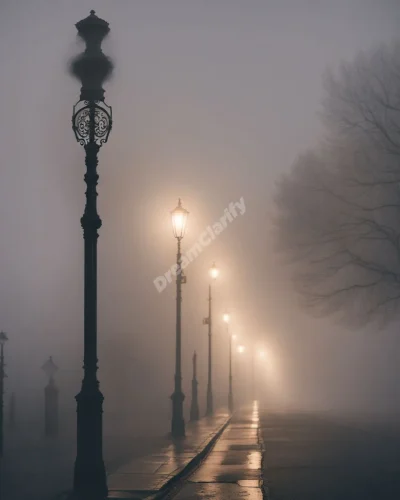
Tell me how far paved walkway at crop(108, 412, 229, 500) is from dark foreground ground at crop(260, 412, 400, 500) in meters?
1.76

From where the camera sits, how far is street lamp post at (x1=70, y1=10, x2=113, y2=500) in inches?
432

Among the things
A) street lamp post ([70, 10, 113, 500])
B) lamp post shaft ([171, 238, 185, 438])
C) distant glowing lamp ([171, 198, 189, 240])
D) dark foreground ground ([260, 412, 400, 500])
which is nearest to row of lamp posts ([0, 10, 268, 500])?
street lamp post ([70, 10, 113, 500])

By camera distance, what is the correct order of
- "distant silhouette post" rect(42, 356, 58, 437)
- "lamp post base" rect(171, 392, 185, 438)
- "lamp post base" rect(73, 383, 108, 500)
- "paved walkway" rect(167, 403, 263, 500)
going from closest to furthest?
"lamp post base" rect(73, 383, 108, 500), "paved walkway" rect(167, 403, 263, 500), "lamp post base" rect(171, 392, 185, 438), "distant silhouette post" rect(42, 356, 58, 437)

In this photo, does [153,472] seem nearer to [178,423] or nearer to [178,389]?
[178,423]

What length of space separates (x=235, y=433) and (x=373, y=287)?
7.75 meters

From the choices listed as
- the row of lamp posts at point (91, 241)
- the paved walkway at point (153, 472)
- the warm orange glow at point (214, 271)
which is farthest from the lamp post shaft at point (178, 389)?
the row of lamp posts at point (91, 241)

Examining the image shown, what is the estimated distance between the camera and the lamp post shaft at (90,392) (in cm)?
1090

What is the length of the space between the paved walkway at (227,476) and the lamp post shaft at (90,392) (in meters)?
1.86

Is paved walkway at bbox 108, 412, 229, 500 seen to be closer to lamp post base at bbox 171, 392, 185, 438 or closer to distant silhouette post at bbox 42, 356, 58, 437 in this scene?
lamp post base at bbox 171, 392, 185, 438

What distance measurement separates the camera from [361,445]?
2256cm

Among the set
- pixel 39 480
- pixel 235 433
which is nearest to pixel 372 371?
pixel 235 433

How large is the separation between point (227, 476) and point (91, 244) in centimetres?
611

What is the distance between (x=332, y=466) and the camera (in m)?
16.9

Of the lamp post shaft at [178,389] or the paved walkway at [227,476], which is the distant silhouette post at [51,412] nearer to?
the lamp post shaft at [178,389]
